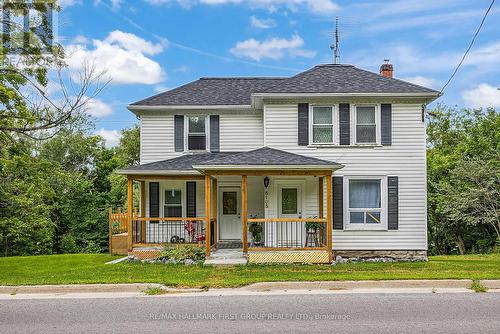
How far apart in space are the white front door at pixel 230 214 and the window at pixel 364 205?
161 inches

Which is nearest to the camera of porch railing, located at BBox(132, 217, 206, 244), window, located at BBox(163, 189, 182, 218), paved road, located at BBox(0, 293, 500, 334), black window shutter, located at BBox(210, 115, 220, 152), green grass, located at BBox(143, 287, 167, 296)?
paved road, located at BBox(0, 293, 500, 334)

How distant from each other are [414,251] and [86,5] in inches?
546

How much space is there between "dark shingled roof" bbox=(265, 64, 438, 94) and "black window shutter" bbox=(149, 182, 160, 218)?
534 centimetres

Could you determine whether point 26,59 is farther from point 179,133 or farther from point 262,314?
point 262,314

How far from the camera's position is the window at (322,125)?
1678cm

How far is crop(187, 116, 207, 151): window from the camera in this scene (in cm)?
1867

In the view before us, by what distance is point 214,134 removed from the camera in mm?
18625

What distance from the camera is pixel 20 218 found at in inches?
1028

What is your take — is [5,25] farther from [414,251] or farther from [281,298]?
[414,251]

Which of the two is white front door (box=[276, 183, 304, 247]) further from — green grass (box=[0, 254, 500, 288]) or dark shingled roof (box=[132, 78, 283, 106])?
dark shingled roof (box=[132, 78, 283, 106])

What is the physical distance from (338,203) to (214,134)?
529 cm

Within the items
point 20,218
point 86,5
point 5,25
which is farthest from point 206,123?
point 20,218

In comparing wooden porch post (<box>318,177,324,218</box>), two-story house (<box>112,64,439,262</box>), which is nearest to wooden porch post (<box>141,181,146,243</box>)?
two-story house (<box>112,64,439,262</box>)

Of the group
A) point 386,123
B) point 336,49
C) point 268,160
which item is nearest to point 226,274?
point 268,160
